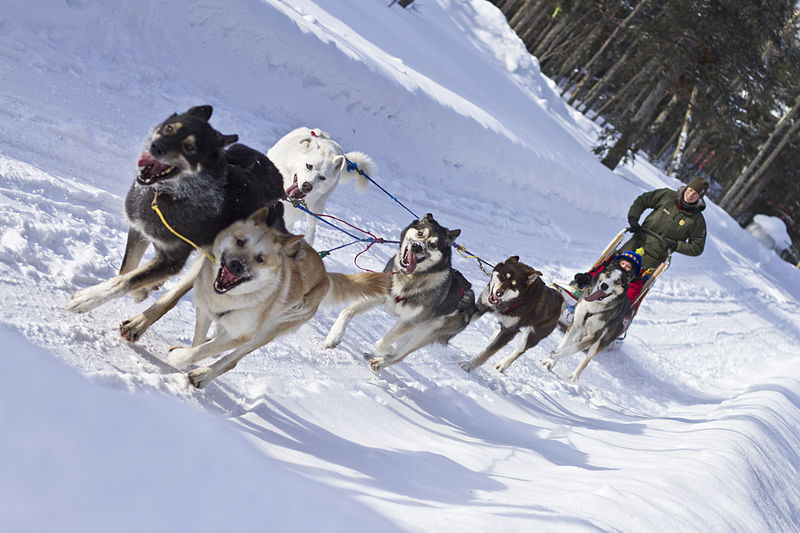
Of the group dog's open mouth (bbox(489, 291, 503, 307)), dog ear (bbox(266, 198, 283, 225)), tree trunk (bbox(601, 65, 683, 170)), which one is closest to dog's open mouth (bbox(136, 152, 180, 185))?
dog ear (bbox(266, 198, 283, 225))

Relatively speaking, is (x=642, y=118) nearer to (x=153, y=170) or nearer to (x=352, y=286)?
(x=352, y=286)

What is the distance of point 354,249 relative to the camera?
6477 millimetres

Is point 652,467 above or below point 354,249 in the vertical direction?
above

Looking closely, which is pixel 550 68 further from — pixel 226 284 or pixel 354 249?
pixel 226 284

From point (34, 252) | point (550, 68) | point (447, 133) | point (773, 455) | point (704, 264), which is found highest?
point (550, 68)

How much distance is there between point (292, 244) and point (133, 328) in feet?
3.36

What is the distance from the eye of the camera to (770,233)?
1052 inches

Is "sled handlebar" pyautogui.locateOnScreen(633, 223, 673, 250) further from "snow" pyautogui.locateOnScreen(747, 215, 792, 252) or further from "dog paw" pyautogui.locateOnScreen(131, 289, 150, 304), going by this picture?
"snow" pyautogui.locateOnScreen(747, 215, 792, 252)

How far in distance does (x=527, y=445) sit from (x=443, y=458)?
4.30 feet

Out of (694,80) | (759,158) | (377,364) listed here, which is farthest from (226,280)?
(759,158)

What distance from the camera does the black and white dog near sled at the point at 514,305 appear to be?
18.4 ft

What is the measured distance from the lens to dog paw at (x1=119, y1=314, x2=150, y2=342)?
10.5ft

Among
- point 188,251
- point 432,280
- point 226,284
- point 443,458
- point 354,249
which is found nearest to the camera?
point 226,284

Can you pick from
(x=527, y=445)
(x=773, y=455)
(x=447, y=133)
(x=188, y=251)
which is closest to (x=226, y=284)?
(x=188, y=251)
